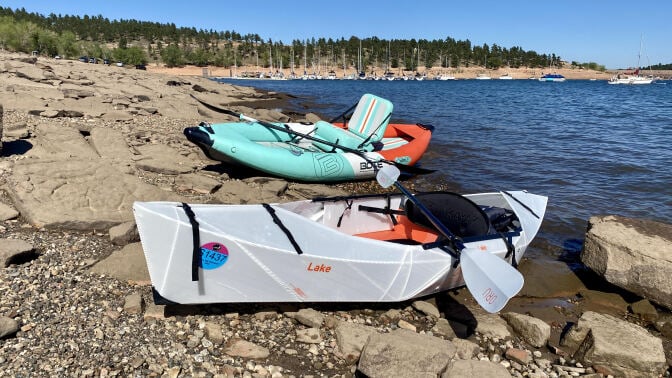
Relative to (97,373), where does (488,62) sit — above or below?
above

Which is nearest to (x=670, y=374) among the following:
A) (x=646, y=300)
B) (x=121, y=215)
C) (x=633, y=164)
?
(x=646, y=300)

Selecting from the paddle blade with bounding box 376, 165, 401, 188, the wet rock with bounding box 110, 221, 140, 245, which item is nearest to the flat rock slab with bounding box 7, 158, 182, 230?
the wet rock with bounding box 110, 221, 140, 245

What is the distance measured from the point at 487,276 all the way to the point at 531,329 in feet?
2.87

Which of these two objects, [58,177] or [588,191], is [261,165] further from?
[588,191]

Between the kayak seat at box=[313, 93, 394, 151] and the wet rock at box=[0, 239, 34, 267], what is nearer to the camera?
the wet rock at box=[0, 239, 34, 267]

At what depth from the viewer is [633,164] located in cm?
1491

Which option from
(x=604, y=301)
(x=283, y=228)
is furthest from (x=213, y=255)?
(x=604, y=301)

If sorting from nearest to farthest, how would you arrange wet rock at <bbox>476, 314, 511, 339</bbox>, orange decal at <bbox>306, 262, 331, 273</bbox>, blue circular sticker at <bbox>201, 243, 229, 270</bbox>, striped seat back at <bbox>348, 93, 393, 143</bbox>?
1. blue circular sticker at <bbox>201, 243, 229, 270</bbox>
2. orange decal at <bbox>306, 262, 331, 273</bbox>
3. wet rock at <bbox>476, 314, 511, 339</bbox>
4. striped seat back at <bbox>348, 93, 393, 143</bbox>

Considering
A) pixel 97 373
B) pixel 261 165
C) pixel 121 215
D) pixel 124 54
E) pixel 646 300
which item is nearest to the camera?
pixel 97 373

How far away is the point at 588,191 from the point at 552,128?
13.9 metres

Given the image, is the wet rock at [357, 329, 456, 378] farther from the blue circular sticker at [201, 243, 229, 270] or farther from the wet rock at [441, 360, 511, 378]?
the blue circular sticker at [201, 243, 229, 270]

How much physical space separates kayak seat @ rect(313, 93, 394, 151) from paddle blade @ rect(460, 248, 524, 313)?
7.14 meters

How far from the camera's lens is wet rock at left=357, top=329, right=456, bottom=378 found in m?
3.88

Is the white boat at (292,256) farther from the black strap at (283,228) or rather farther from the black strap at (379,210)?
the black strap at (379,210)
